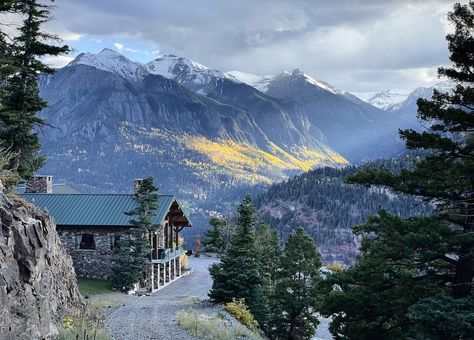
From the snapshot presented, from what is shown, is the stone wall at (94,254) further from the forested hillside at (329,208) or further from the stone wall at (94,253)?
the forested hillside at (329,208)

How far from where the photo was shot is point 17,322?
12203 mm

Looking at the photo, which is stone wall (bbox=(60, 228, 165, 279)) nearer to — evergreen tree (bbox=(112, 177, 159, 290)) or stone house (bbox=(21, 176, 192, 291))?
stone house (bbox=(21, 176, 192, 291))

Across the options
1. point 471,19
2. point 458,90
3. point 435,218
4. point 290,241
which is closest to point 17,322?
point 435,218

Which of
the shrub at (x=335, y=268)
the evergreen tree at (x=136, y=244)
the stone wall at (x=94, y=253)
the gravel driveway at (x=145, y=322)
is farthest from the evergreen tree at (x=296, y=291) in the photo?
the stone wall at (x=94, y=253)

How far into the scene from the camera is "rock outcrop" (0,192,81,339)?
1212cm

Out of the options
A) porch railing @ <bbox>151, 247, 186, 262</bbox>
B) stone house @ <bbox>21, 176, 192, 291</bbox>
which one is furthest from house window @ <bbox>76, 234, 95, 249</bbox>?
porch railing @ <bbox>151, 247, 186, 262</bbox>

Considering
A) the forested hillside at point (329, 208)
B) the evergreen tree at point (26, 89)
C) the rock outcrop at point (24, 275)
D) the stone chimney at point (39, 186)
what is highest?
the evergreen tree at point (26, 89)

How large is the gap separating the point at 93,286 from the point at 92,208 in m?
7.27

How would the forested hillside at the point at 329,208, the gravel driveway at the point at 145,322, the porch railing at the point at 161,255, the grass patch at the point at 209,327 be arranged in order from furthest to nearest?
the forested hillside at the point at 329,208, the porch railing at the point at 161,255, the grass patch at the point at 209,327, the gravel driveway at the point at 145,322

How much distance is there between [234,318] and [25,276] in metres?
14.9

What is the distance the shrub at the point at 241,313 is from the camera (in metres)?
26.5

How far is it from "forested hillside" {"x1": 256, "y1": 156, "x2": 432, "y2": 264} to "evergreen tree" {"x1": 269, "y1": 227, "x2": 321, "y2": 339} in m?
132

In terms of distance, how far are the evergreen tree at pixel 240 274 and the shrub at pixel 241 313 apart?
5.80ft

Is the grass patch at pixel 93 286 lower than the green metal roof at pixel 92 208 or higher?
lower
